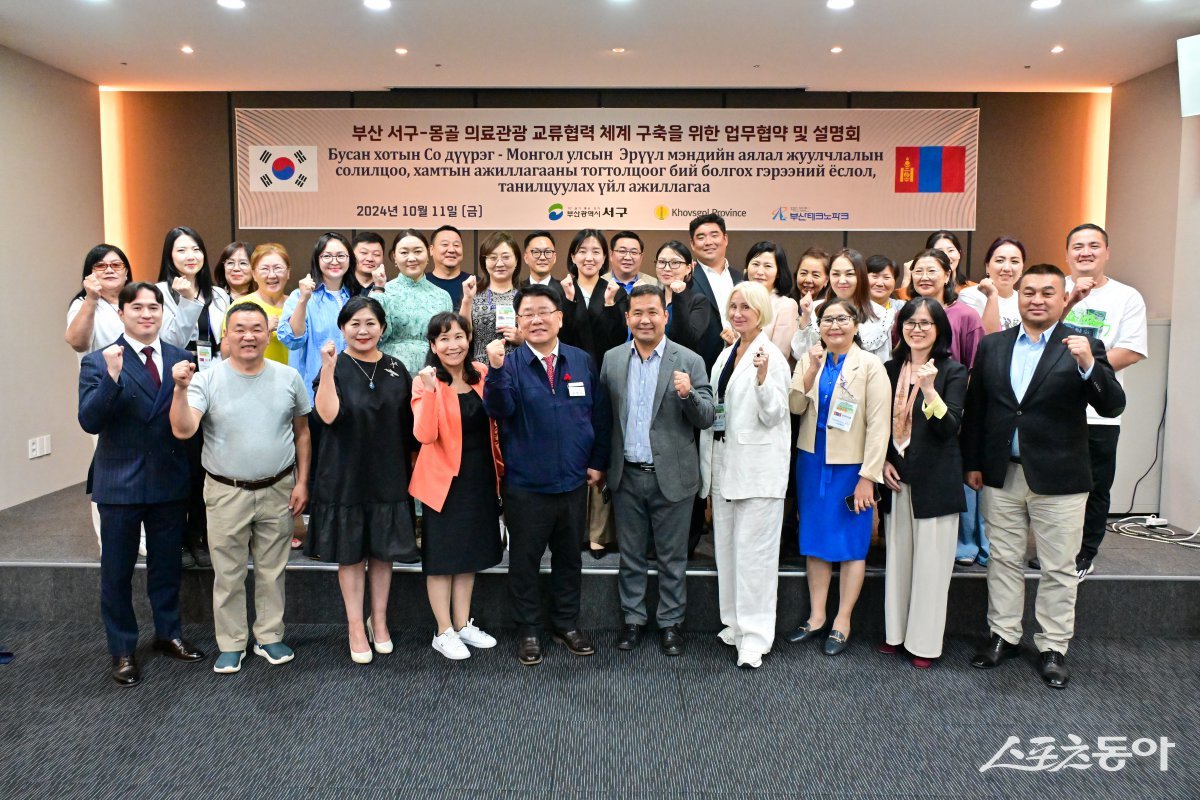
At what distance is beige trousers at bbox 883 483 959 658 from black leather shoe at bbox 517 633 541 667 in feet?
5.07

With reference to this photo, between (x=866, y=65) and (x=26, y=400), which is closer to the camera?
(x=26, y=400)

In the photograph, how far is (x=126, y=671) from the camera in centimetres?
319

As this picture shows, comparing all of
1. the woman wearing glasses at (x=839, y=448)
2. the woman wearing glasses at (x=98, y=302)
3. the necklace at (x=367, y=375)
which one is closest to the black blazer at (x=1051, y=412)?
the woman wearing glasses at (x=839, y=448)

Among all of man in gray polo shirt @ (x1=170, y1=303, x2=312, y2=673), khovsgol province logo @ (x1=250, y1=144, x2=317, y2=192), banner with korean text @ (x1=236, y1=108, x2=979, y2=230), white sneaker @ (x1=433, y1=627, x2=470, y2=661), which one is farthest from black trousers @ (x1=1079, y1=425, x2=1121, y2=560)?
khovsgol province logo @ (x1=250, y1=144, x2=317, y2=192)

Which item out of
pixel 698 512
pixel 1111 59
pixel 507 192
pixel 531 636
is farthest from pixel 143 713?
pixel 1111 59

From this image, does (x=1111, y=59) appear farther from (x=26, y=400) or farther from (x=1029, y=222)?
(x=26, y=400)

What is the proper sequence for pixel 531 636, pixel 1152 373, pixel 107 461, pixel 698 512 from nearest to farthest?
pixel 107 461
pixel 531 636
pixel 698 512
pixel 1152 373

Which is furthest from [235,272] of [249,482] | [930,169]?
[930,169]

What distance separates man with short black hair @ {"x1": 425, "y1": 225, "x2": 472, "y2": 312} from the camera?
3.95 meters

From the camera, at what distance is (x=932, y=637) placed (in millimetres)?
3316

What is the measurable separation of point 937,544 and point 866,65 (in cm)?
394

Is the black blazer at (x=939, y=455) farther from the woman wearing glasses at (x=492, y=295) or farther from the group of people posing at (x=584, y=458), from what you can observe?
the woman wearing glasses at (x=492, y=295)

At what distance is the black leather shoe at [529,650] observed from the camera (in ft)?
11.0

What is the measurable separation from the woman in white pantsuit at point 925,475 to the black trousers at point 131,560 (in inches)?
121
